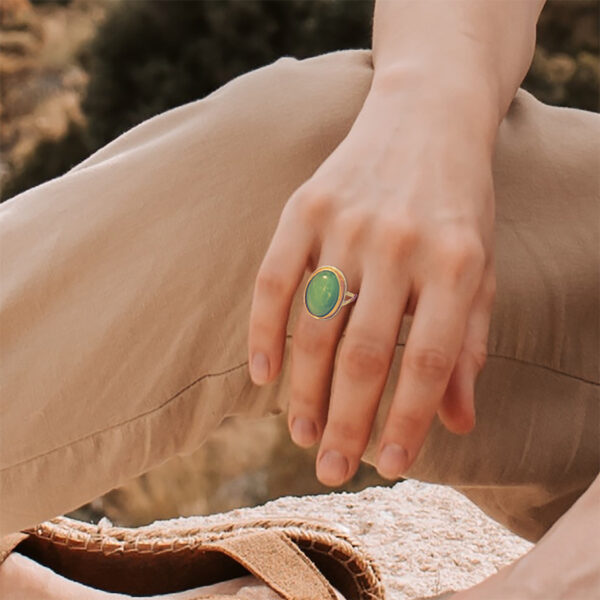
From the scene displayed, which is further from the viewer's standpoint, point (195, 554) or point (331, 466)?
point (195, 554)

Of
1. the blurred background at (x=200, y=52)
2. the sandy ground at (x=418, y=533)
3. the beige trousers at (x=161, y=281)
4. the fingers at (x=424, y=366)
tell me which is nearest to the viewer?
the fingers at (x=424, y=366)

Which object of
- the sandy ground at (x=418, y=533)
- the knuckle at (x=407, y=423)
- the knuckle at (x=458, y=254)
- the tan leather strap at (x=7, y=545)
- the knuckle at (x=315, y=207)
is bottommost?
the sandy ground at (x=418, y=533)

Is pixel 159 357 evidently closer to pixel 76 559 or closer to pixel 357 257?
pixel 357 257

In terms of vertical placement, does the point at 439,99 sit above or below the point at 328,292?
above

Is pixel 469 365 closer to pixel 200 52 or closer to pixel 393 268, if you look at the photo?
pixel 393 268

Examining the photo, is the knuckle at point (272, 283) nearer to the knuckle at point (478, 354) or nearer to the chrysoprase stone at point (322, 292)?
the chrysoprase stone at point (322, 292)

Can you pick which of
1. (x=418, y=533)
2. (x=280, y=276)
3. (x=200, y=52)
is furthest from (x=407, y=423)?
(x=200, y=52)

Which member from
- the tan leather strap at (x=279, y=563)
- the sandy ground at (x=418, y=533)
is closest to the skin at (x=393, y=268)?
the tan leather strap at (x=279, y=563)
